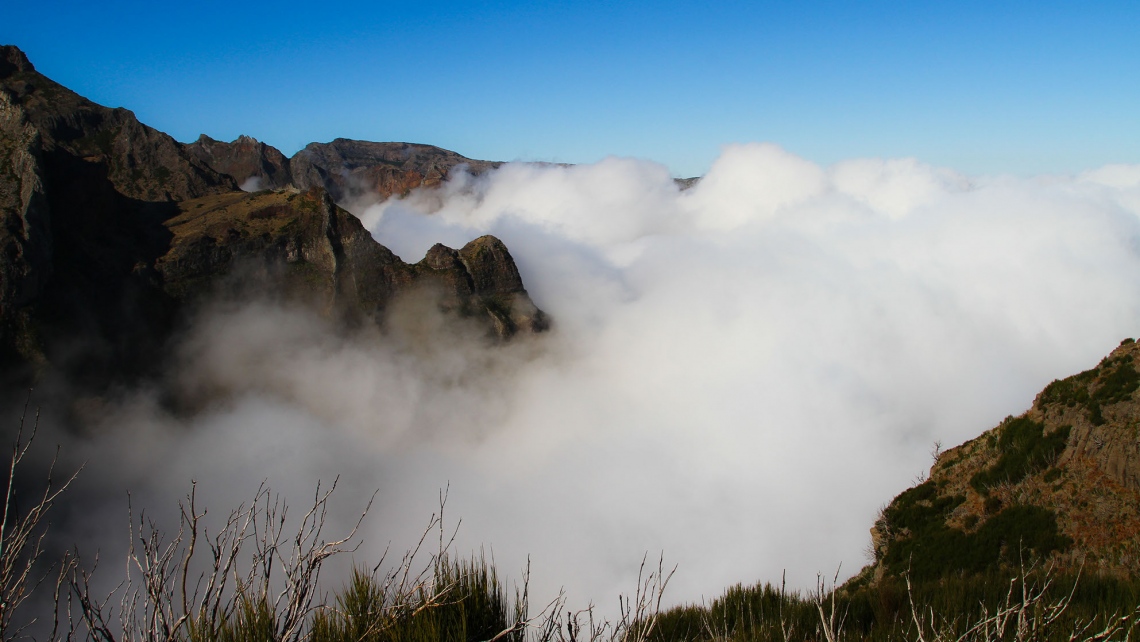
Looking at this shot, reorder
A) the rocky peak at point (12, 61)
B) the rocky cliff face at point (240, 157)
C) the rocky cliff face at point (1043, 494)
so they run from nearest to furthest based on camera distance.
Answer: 1. the rocky cliff face at point (1043, 494)
2. the rocky peak at point (12, 61)
3. the rocky cliff face at point (240, 157)

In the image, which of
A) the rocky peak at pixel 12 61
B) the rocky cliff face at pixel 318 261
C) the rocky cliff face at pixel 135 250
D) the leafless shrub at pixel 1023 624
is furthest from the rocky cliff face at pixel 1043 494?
the rocky peak at pixel 12 61

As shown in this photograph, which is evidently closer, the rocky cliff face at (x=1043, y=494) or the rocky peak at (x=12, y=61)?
the rocky cliff face at (x=1043, y=494)

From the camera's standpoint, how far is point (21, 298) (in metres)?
76.5

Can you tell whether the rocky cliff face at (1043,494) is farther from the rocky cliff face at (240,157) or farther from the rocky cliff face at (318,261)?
the rocky cliff face at (240,157)

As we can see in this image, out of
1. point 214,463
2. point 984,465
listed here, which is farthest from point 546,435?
point 984,465

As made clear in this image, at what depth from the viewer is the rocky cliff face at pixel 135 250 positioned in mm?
78875

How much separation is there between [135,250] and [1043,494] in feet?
358

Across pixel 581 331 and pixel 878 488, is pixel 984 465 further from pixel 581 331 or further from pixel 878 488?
pixel 581 331

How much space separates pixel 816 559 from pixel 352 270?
3614 inches

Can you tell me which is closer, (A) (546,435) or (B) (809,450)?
(A) (546,435)

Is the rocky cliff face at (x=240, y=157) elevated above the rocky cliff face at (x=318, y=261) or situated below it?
above

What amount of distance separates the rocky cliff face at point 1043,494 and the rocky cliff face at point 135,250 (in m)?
Answer: 91.7

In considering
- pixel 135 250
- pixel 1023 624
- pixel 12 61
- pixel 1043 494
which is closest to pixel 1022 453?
pixel 1043 494

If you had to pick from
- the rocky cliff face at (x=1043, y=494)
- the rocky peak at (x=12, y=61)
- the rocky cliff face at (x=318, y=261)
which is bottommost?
the rocky cliff face at (x=1043, y=494)
